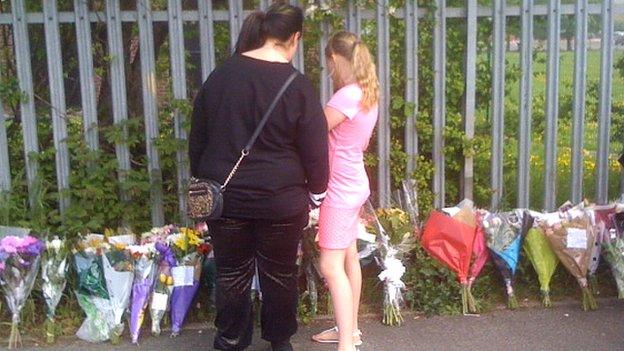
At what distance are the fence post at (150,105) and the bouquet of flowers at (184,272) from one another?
0.67m

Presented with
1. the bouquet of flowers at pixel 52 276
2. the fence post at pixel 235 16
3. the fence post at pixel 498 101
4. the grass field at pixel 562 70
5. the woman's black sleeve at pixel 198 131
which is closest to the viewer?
the woman's black sleeve at pixel 198 131

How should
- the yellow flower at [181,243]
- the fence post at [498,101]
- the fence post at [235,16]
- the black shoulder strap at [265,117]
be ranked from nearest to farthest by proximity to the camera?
the black shoulder strap at [265,117] → the yellow flower at [181,243] → the fence post at [235,16] → the fence post at [498,101]

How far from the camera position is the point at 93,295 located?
442cm

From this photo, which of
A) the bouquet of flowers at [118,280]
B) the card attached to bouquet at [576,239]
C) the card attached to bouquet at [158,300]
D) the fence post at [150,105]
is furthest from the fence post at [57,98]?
the card attached to bouquet at [576,239]

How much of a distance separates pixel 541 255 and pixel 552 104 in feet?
3.61

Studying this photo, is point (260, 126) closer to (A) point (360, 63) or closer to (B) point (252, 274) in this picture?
(A) point (360, 63)

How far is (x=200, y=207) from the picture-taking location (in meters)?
3.66

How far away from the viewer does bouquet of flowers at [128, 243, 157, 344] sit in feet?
14.3

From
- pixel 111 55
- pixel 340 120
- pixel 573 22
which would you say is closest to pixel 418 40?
pixel 573 22

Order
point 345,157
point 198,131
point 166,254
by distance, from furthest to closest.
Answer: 1. point 166,254
2. point 345,157
3. point 198,131

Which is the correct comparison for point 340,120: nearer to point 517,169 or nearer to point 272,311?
point 272,311

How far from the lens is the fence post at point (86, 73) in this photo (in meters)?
4.95

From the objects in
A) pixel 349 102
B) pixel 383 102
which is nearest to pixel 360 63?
pixel 349 102

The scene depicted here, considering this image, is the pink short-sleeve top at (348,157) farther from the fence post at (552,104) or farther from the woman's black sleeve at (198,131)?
the fence post at (552,104)
